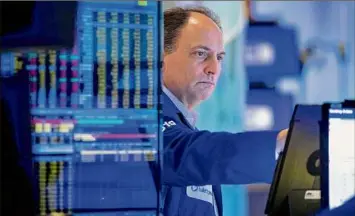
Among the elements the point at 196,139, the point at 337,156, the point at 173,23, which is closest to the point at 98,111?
the point at 196,139

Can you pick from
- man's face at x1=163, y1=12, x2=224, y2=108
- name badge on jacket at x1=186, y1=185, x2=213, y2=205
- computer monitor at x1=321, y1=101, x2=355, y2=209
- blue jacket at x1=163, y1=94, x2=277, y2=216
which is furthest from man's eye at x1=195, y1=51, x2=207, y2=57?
computer monitor at x1=321, y1=101, x2=355, y2=209

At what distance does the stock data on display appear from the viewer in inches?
66.6

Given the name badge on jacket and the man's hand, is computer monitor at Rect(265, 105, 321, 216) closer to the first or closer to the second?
the man's hand

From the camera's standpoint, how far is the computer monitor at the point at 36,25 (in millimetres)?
1648

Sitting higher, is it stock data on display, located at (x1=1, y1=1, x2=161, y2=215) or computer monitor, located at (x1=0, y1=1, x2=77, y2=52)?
computer monitor, located at (x1=0, y1=1, x2=77, y2=52)

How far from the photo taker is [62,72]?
1.70 metres

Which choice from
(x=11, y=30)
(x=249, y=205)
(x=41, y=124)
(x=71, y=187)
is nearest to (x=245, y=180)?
(x=249, y=205)

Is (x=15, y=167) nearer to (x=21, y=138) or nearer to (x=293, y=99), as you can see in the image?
(x=21, y=138)

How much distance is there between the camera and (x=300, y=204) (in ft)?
4.99

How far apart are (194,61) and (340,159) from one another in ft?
2.07

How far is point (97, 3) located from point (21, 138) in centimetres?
47

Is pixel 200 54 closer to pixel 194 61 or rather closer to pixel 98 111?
pixel 194 61

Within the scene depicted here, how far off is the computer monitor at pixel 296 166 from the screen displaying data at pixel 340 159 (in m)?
0.05

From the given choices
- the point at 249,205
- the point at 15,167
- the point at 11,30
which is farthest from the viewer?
the point at 249,205
